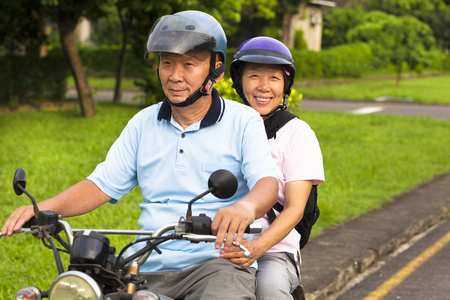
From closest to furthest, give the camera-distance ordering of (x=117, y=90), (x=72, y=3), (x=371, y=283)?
(x=371, y=283) → (x=72, y=3) → (x=117, y=90)

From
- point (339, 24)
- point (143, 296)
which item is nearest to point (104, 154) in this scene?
point (143, 296)

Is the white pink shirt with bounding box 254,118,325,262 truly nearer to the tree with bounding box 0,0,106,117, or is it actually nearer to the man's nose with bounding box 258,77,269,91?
the man's nose with bounding box 258,77,269,91

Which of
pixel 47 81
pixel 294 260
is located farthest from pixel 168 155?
pixel 47 81

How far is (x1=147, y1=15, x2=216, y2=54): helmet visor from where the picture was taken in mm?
2424

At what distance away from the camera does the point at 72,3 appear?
A: 14.8m

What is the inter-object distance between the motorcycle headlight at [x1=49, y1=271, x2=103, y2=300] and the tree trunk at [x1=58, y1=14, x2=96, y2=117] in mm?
13798

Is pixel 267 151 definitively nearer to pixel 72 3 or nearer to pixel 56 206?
pixel 56 206

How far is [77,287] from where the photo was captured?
1902 mm

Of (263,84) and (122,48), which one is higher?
(122,48)

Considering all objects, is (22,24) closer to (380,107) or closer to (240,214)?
(380,107)

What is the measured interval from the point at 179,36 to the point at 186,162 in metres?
0.50

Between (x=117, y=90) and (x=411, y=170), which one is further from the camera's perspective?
(x=117, y=90)

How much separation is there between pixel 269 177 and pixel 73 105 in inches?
656

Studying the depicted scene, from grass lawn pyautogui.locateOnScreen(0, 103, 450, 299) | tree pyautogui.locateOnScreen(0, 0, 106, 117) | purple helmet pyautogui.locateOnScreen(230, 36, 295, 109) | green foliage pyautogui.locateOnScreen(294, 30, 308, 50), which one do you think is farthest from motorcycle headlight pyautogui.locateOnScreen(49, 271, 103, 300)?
green foliage pyautogui.locateOnScreen(294, 30, 308, 50)
